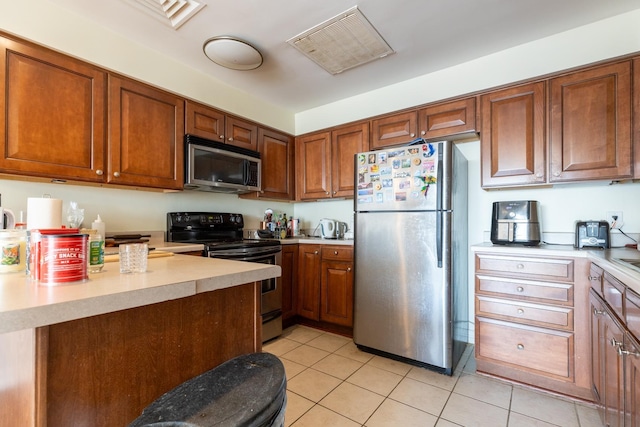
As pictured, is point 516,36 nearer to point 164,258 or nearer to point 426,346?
point 426,346

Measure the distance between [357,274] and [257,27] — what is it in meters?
1.95

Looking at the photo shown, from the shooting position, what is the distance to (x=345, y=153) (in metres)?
2.99

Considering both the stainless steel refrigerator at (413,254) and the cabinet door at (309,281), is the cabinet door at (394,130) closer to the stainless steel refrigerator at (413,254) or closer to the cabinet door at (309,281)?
the stainless steel refrigerator at (413,254)

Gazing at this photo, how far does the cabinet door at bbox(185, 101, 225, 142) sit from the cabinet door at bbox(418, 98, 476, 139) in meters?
1.79

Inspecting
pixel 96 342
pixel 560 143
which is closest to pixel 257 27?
pixel 96 342

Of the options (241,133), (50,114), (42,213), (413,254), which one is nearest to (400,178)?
(413,254)

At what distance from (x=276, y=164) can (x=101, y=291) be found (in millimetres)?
2674

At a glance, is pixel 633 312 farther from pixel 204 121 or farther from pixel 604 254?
pixel 204 121

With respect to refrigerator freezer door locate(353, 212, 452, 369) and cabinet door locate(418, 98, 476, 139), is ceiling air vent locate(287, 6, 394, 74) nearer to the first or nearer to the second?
cabinet door locate(418, 98, 476, 139)

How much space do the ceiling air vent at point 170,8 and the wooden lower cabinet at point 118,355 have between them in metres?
1.77

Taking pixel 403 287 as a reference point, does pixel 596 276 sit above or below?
above

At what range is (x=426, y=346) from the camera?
206cm

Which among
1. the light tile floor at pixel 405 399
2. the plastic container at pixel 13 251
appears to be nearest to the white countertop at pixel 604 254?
the light tile floor at pixel 405 399

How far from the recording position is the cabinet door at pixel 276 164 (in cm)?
308
